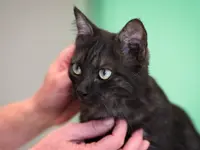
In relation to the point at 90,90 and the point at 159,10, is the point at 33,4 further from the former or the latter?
the point at 90,90

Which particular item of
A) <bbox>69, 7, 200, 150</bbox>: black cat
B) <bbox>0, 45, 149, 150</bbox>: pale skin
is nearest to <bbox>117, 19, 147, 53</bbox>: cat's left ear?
<bbox>69, 7, 200, 150</bbox>: black cat

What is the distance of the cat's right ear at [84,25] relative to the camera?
0.88 metres

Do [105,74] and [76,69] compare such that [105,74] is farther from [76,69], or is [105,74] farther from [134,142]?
[134,142]

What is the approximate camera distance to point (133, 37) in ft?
2.60

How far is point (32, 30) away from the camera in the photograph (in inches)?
68.2

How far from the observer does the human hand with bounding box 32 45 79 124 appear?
95 centimetres

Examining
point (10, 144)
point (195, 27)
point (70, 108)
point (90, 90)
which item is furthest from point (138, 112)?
point (195, 27)

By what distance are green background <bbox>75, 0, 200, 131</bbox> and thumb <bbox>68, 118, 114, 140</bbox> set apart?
0.64m

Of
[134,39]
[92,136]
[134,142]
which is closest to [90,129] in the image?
[92,136]

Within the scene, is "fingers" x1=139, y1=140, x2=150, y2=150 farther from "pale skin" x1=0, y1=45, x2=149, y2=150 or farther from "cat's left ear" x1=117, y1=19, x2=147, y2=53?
"cat's left ear" x1=117, y1=19, x2=147, y2=53

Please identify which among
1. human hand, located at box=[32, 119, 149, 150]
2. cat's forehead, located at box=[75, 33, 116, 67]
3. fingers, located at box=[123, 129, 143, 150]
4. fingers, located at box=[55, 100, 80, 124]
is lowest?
fingers, located at box=[55, 100, 80, 124]

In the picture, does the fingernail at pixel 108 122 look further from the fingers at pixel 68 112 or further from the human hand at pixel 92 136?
the fingers at pixel 68 112

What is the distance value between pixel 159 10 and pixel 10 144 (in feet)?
3.18

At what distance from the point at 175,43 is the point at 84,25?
667mm
